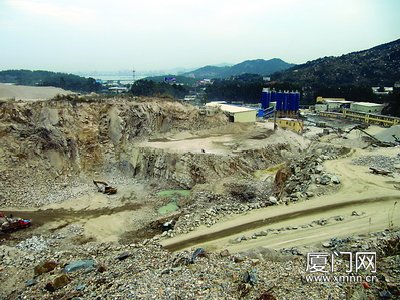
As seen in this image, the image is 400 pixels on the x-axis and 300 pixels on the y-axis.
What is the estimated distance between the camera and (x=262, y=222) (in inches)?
582

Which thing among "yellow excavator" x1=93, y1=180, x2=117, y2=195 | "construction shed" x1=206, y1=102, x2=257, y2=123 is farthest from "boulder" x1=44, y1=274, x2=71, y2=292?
"construction shed" x1=206, y1=102, x2=257, y2=123

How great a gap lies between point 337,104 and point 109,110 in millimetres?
48973

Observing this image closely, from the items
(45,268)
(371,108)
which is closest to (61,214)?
(45,268)

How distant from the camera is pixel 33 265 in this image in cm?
1398

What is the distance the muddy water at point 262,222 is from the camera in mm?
13547

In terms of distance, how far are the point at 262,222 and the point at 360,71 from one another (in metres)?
100

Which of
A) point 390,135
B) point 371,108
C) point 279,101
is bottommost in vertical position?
point 390,135

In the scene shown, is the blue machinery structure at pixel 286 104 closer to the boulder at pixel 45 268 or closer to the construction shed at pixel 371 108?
the construction shed at pixel 371 108

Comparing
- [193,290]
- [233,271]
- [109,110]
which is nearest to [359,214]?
[233,271]

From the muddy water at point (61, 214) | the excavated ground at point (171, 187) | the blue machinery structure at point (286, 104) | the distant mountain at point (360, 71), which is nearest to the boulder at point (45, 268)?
the excavated ground at point (171, 187)

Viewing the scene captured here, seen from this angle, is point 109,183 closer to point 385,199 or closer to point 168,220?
point 168,220

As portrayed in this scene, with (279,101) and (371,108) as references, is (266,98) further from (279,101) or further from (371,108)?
(371,108)

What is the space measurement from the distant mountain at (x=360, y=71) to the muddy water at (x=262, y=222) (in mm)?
77220

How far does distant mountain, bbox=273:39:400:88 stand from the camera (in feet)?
302
